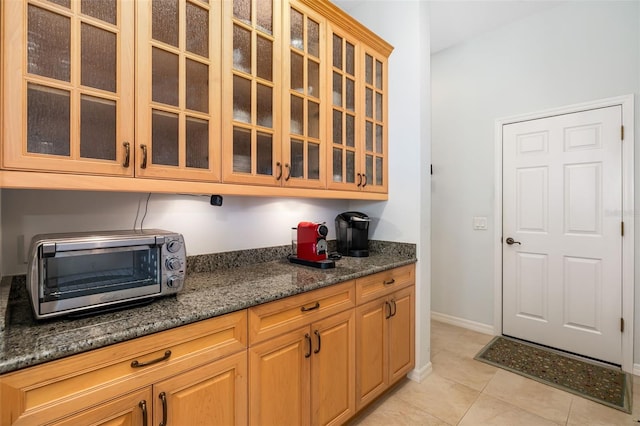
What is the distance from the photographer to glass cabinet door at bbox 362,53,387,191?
7.36 feet

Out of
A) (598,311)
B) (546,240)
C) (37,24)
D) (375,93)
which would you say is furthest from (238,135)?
(598,311)

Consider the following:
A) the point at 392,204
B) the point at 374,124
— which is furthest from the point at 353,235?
the point at 374,124

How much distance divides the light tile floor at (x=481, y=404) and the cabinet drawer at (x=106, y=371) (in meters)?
1.23

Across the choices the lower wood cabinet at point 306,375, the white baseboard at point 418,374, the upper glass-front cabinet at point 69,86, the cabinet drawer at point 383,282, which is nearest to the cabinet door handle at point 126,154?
the upper glass-front cabinet at point 69,86

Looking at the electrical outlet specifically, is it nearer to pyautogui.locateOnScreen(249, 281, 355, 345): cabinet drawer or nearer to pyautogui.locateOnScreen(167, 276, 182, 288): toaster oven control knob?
pyautogui.locateOnScreen(167, 276, 182, 288): toaster oven control knob

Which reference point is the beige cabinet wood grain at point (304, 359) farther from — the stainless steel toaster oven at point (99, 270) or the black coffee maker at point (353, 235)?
the black coffee maker at point (353, 235)

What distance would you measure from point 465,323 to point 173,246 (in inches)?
124

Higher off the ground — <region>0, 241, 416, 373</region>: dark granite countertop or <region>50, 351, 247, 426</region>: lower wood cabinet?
<region>0, 241, 416, 373</region>: dark granite countertop

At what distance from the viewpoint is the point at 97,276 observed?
1.03 m

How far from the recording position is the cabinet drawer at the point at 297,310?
1259 mm

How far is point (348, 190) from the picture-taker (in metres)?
2.09

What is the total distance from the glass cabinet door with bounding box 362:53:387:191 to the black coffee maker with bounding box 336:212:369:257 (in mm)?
263

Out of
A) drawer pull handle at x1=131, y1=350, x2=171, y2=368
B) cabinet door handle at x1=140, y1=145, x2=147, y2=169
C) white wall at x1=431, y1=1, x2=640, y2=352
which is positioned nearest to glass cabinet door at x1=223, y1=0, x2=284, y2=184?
cabinet door handle at x1=140, y1=145, x2=147, y2=169

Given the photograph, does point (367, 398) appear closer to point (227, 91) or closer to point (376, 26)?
point (227, 91)
